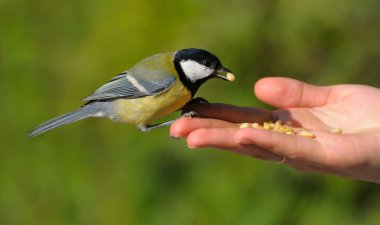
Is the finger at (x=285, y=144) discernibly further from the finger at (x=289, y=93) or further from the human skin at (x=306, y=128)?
the finger at (x=289, y=93)

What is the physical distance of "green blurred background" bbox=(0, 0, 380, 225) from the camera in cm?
237

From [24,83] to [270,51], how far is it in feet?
3.75

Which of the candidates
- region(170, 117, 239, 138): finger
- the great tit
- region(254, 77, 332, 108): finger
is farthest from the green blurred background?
region(170, 117, 239, 138): finger

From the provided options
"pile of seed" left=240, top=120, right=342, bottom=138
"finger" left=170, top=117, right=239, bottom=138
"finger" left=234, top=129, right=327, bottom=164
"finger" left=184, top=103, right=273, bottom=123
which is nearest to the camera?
"finger" left=234, top=129, right=327, bottom=164

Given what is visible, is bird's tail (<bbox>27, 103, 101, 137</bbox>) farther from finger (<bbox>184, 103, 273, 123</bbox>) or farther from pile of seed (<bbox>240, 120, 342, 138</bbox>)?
pile of seed (<bbox>240, 120, 342, 138</bbox>)

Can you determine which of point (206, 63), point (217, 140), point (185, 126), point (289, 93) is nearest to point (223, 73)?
point (206, 63)

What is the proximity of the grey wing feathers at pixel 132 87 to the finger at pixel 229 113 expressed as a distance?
135mm

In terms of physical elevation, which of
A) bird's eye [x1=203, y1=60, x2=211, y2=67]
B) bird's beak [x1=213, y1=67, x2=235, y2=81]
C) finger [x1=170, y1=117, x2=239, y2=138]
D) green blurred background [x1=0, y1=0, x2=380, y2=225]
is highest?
bird's eye [x1=203, y1=60, x2=211, y2=67]

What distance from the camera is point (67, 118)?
2027 mm

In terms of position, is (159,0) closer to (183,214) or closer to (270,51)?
(270,51)

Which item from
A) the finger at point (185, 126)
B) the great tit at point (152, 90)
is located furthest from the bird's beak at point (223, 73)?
the finger at point (185, 126)

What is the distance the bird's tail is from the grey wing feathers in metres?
0.04

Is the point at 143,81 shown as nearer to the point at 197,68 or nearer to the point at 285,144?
the point at 197,68

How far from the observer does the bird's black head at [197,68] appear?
198 centimetres
